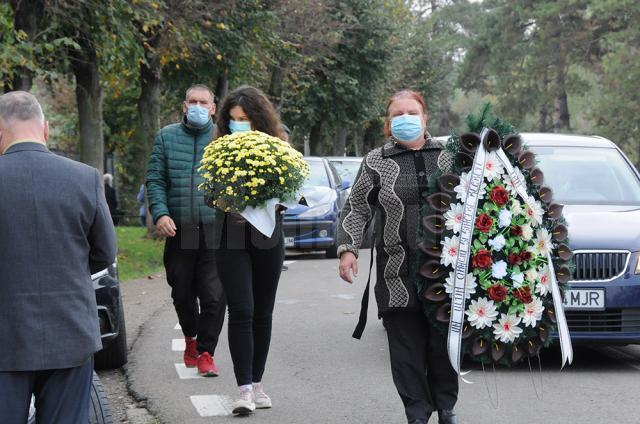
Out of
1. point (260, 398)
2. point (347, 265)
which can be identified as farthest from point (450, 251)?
point (260, 398)

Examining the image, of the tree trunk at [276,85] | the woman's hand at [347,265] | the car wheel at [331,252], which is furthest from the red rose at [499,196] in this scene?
the tree trunk at [276,85]

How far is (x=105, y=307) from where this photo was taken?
7355mm

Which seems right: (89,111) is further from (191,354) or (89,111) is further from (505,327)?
(505,327)

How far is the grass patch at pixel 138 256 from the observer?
17094mm

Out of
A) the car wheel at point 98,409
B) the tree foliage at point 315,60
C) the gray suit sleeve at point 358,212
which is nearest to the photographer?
the car wheel at point 98,409

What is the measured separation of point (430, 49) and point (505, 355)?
48.7 m

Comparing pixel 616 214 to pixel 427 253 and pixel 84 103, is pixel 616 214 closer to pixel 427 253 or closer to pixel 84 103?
pixel 427 253

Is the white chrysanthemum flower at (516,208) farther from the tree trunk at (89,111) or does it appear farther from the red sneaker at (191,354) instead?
the tree trunk at (89,111)

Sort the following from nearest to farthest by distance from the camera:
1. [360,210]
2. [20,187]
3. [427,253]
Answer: [20,187], [427,253], [360,210]

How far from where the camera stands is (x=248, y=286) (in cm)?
673

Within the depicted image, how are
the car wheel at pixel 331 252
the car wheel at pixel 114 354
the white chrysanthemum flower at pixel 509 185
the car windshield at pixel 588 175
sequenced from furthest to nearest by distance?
the car wheel at pixel 331 252 < the car windshield at pixel 588 175 < the car wheel at pixel 114 354 < the white chrysanthemum flower at pixel 509 185

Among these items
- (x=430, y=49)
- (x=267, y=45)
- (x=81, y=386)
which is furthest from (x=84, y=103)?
(x=430, y=49)

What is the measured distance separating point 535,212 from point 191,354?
3.38 metres

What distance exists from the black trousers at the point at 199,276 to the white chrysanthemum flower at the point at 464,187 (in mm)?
2596
